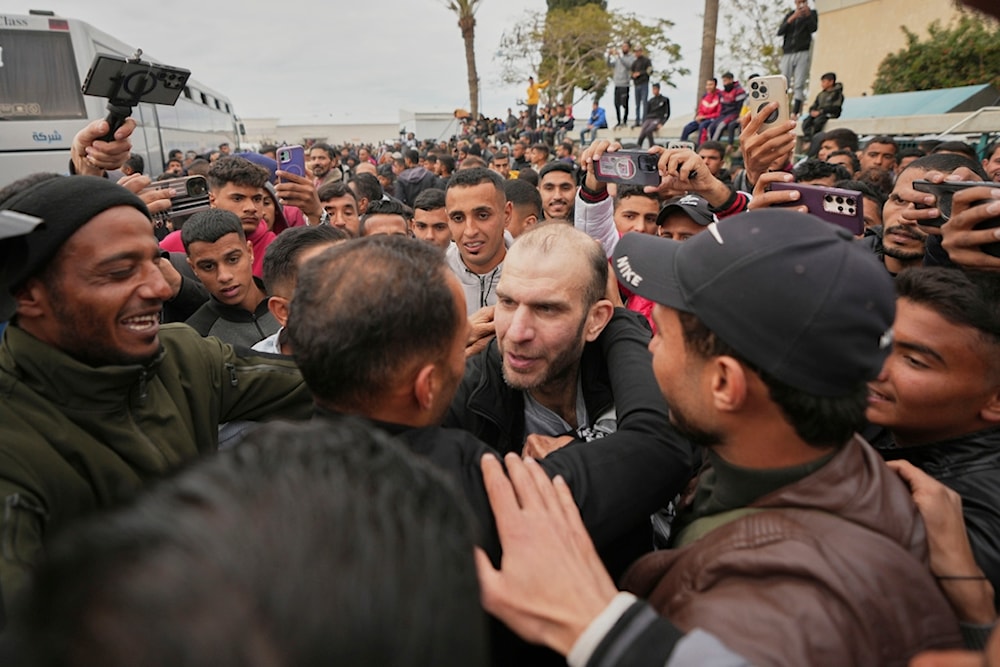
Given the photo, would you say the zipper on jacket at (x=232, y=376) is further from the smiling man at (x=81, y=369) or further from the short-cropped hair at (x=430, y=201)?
the short-cropped hair at (x=430, y=201)

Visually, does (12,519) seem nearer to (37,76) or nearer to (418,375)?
(418,375)

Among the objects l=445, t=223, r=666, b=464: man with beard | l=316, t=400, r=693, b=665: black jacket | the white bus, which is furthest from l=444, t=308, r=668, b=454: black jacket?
the white bus

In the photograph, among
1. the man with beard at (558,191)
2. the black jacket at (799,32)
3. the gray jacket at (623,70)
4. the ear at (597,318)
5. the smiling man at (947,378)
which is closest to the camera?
the smiling man at (947,378)

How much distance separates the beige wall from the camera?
719 inches

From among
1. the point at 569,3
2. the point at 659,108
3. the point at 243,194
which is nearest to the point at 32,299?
the point at 243,194

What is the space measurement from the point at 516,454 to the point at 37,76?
1191 cm

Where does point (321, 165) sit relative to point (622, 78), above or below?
below

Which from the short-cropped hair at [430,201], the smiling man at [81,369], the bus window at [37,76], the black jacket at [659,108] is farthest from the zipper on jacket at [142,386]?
the black jacket at [659,108]

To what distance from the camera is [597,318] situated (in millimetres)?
2367

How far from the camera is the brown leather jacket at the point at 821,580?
106 cm

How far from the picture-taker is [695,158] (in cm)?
307

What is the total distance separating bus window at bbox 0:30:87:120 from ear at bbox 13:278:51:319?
1073 cm

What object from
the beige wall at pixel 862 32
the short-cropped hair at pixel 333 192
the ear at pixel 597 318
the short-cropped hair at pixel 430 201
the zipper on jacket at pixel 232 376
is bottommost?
the zipper on jacket at pixel 232 376

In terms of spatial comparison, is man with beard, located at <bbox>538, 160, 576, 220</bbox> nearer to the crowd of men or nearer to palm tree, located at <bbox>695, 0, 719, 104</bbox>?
the crowd of men
